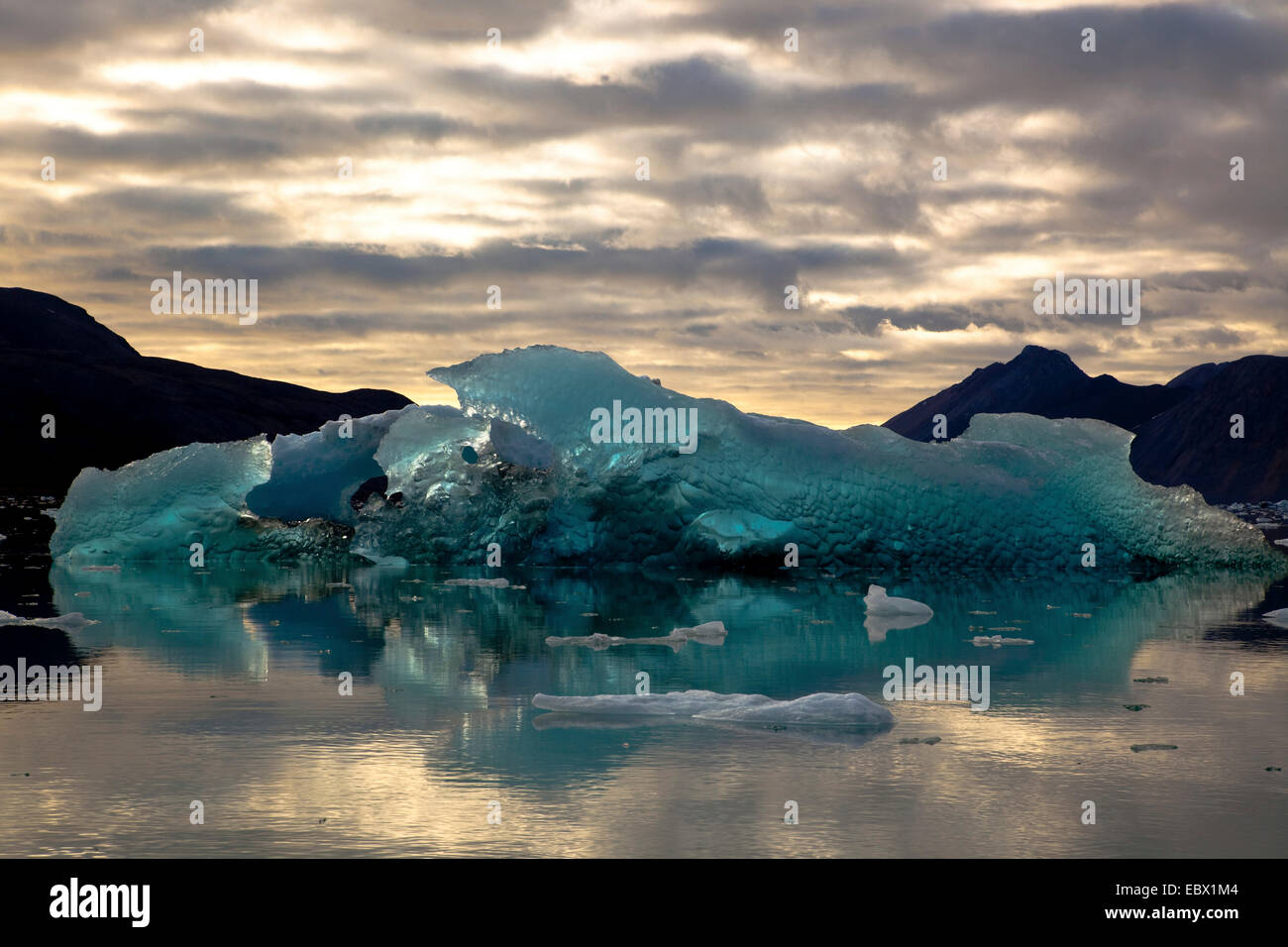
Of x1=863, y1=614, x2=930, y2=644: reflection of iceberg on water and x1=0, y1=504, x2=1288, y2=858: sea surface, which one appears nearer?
x1=0, y1=504, x2=1288, y2=858: sea surface

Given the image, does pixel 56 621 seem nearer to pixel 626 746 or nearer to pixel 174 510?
pixel 626 746

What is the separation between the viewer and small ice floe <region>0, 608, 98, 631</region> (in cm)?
1166

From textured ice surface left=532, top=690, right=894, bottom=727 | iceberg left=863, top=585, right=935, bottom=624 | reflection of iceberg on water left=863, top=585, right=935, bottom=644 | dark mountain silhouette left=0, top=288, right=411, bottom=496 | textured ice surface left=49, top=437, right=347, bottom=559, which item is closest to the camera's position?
textured ice surface left=532, top=690, right=894, bottom=727

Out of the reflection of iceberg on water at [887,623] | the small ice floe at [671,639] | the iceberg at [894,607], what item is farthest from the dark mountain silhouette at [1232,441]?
the small ice floe at [671,639]

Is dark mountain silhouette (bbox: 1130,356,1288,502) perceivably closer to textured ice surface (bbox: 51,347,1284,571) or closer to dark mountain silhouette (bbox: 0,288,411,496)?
dark mountain silhouette (bbox: 0,288,411,496)

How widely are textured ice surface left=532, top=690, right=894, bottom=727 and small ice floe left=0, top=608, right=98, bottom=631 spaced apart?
237 inches

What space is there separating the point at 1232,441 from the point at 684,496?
440 feet

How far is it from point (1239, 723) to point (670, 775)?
3.06 metres

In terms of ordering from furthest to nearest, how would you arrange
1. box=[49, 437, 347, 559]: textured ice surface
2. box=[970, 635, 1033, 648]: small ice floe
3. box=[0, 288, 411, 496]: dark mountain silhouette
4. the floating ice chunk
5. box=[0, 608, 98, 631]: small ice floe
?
box=[0, 288, 411, 496]: dark mountain silhouette < the floating ice chunk < box=[49, 437, 347, 559]: textured ice surface < box=[0, 608, 98, 631]: small ice floe < box=[970, 635, 1033, 648]: small ice floe

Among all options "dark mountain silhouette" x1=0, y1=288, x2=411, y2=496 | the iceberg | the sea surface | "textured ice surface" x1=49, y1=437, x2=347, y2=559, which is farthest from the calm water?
"dark mountain silhouette" x1=0, y1=288, x2=411, y2=496

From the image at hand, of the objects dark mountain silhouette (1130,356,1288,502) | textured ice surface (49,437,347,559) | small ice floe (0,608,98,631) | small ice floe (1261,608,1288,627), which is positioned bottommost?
small ice floe (1261,608,1288,627)

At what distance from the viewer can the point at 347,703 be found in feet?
24.2

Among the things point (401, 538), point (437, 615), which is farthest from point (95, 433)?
point (437, 615)

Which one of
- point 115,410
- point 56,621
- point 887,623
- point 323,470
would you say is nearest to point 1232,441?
point 115,410
